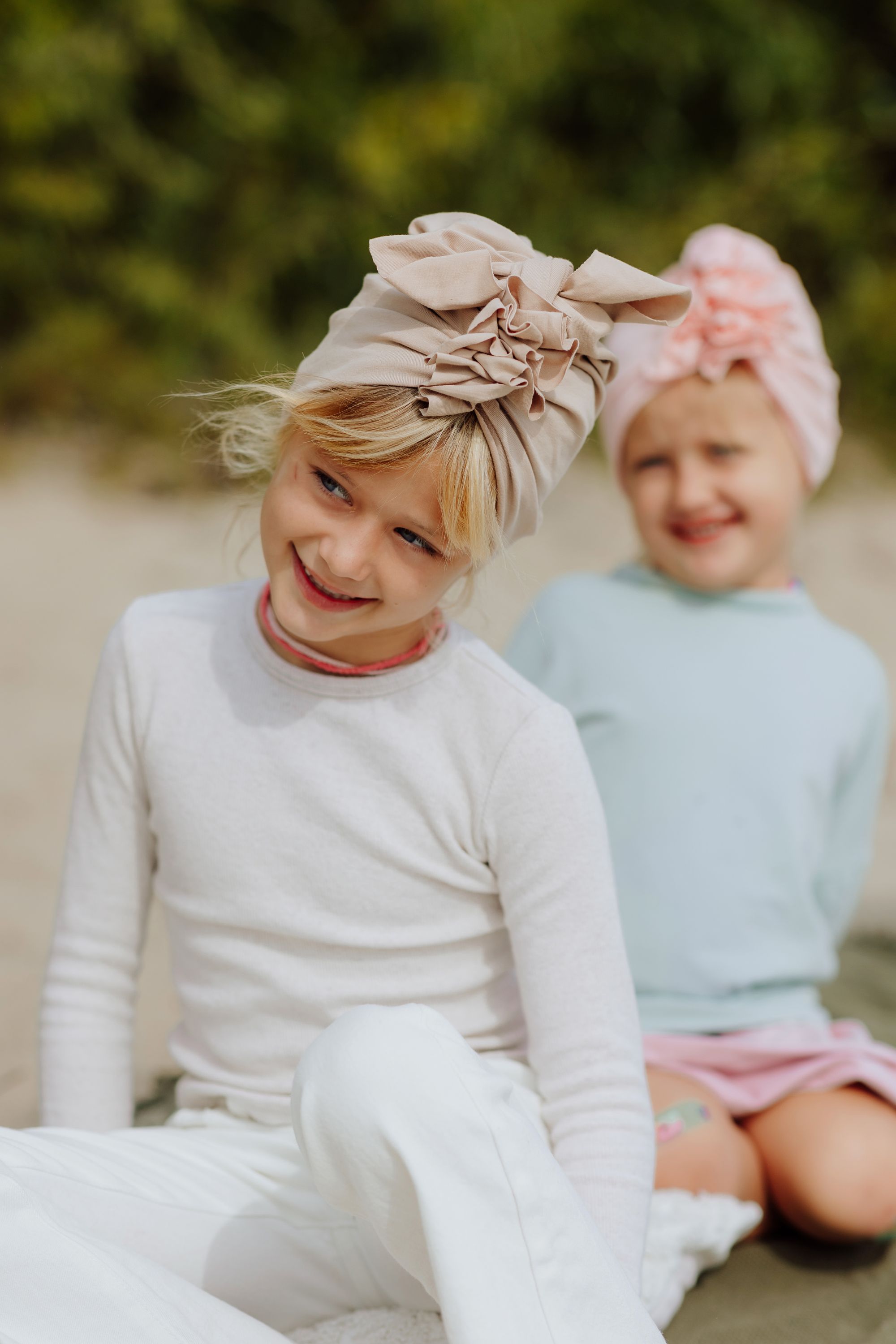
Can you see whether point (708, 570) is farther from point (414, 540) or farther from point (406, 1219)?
point (406, 1219)

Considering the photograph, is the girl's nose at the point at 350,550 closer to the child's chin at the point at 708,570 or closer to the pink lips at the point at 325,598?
the pink lips at the point at 325,598

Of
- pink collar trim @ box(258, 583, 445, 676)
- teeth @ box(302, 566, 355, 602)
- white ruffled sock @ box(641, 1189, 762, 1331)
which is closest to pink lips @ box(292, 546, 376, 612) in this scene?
teeth @ box(302, 566, 355, 602)

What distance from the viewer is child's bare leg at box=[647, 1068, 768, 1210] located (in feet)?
5.67

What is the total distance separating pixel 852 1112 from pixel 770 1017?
0.19 m

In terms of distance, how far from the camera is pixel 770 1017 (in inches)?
77.2

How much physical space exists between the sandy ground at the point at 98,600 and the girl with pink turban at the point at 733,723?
1.79 feet

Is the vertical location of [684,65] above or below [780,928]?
above

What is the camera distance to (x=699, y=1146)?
5.72ft

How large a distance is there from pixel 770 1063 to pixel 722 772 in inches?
16.9

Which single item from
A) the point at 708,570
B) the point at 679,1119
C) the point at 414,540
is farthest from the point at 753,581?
the point at 414,540

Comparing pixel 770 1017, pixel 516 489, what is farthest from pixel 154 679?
pixel 770 1017

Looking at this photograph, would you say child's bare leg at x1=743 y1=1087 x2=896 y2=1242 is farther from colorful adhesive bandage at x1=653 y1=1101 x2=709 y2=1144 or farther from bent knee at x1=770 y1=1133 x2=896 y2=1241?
colorful adhesive bandage at x1=653 y1=1101 x2=709 y2=1144

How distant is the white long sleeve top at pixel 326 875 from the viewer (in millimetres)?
1396

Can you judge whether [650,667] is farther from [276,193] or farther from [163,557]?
[276,193]
